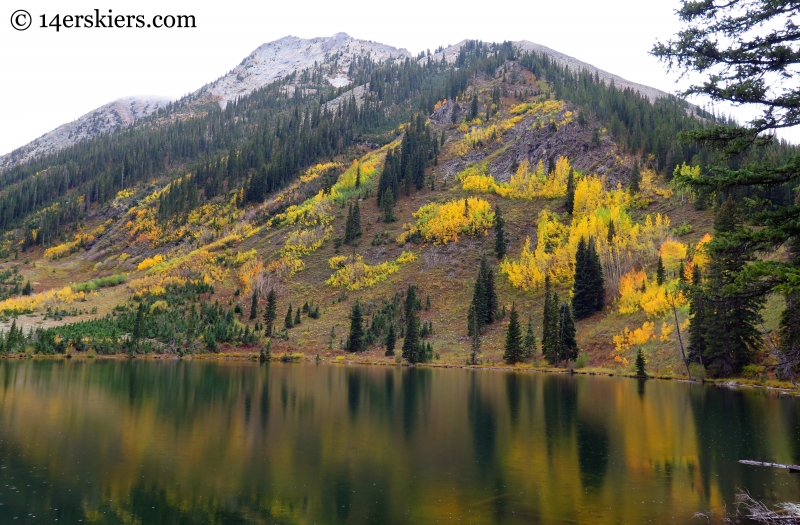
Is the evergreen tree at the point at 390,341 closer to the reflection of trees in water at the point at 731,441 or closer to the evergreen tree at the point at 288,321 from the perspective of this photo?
the evergreen tree at the point at 288,321

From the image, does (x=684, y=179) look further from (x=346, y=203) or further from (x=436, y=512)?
(x=346, y=203)

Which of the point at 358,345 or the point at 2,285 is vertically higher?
the point at 2,285

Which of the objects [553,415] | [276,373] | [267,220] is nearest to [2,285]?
[267,220]

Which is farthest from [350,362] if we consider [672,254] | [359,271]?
[672,254]

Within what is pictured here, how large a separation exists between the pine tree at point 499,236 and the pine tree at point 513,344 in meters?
32.8

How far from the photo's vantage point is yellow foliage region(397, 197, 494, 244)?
396 ft

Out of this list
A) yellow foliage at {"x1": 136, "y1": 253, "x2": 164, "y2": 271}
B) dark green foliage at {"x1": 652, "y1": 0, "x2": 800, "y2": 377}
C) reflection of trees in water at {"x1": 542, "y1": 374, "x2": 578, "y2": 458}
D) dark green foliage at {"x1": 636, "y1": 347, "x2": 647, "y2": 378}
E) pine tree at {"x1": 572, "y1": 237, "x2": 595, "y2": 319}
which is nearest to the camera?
dark green foliage at {"x1": 652, "y1": 0, "x2": 800, "y2": 377}

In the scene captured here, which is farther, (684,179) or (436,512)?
(436,512)

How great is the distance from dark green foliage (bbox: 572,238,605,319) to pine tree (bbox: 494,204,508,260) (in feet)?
71.0

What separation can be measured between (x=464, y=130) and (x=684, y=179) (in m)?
160

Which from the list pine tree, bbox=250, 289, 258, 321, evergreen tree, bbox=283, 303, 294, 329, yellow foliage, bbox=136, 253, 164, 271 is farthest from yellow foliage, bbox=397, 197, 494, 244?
yellow foliage, bbox=136, 253, 164, 271

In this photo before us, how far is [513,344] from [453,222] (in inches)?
1827

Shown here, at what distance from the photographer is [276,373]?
6488 centimetres

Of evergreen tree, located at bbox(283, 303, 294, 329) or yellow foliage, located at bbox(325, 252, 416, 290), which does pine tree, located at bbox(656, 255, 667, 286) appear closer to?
yellow foliage, located at bbox(325, 252, 416, 290)
